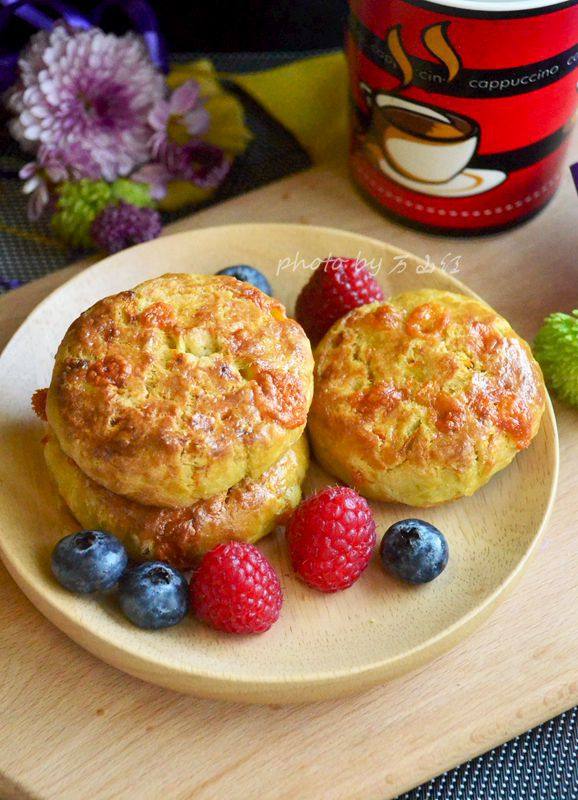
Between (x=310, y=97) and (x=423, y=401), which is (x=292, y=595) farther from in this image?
(x=310, y=97)

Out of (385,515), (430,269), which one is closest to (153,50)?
(430,269)

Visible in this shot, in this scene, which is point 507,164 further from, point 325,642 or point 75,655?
point 75,655

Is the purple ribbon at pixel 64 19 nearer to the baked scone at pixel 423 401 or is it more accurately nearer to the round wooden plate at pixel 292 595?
the round wooden plate at pixel 292 595

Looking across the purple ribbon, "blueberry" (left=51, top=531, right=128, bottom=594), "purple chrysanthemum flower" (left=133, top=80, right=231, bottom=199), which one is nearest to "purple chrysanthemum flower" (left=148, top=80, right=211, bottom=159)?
"purple chrysanthemum flower" (left=133, top=80, right=231, bottom=199)

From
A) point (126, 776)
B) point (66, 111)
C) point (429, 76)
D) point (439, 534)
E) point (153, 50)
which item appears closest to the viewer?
point (126, 776)

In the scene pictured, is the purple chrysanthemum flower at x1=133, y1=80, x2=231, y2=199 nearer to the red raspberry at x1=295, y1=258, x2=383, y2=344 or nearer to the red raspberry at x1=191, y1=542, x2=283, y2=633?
the red raspberry at x1=295, y1=258, x2=383, y2=344
